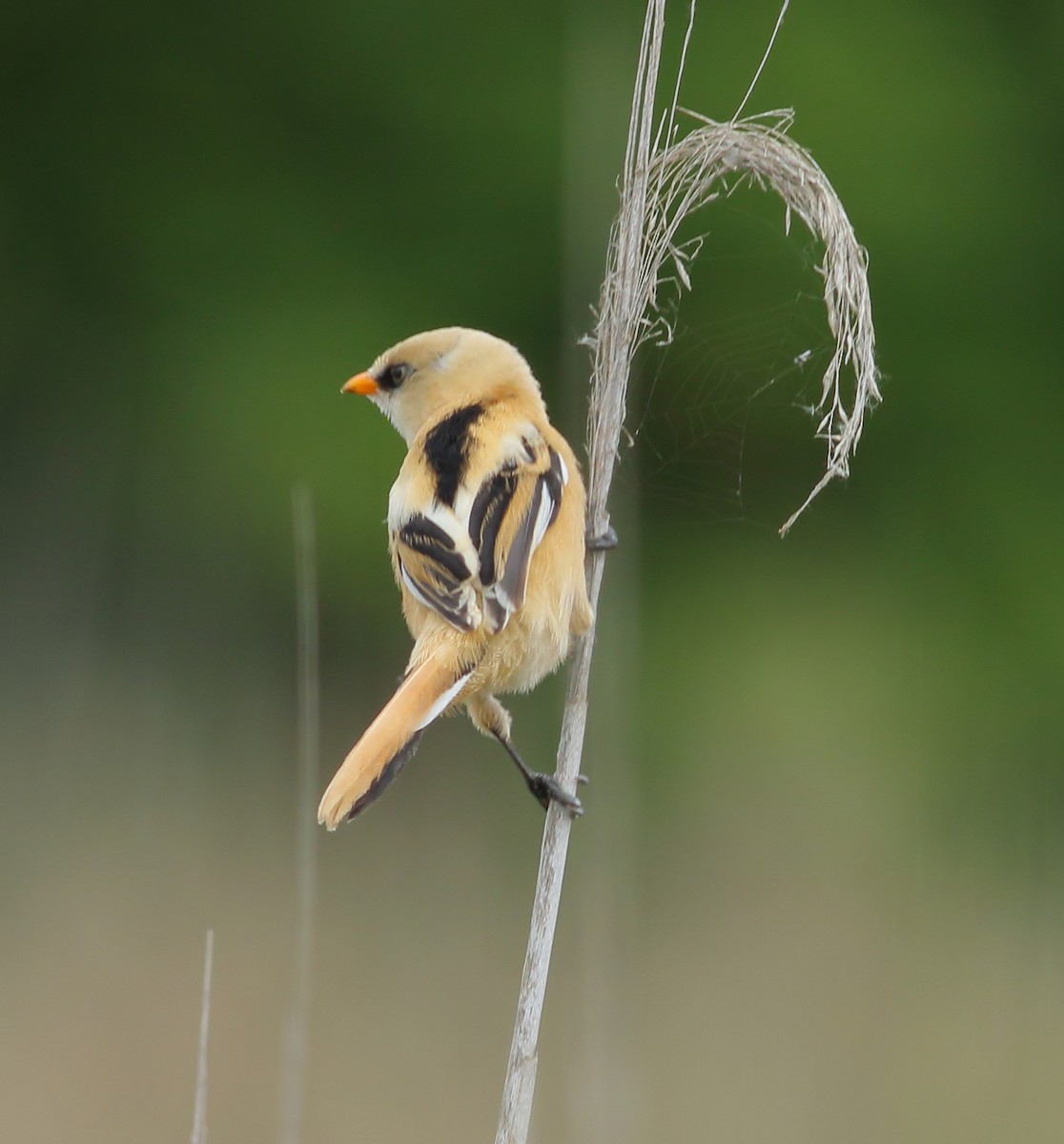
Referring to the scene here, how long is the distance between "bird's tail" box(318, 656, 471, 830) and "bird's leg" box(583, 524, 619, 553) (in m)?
0.40

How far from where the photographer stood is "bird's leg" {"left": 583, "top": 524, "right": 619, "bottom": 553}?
2971 millimetres

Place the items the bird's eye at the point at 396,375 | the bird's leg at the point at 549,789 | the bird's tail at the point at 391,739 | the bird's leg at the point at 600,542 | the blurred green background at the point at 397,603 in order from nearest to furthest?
the bird's tail at the point at 391,739 < the bird's leg at the point at 549,789 < the bird's leg at the point at 600,542 < the bird's eye at the point at 396,375 < the blurred green background at the point at 397,603

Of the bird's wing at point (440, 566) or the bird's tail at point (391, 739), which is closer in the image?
the bird's tail at point (391, 739)

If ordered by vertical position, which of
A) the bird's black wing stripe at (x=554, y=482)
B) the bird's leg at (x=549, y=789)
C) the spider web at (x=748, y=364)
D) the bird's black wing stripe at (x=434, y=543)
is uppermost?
the spider web at (x=748, y=364)

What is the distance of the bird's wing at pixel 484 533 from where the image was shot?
2.85 metres

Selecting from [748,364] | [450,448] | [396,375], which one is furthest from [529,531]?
[748,364]

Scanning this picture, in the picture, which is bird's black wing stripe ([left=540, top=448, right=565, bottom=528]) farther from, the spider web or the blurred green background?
the spider web

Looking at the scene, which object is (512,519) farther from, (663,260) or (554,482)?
(663,260)

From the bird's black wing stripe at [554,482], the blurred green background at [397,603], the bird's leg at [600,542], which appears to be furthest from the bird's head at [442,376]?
the blurred green background at [397,603]

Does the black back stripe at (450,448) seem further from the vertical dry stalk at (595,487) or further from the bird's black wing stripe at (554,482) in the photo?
the vertical dry stalk at (595,487)

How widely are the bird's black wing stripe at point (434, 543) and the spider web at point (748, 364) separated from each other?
376cm

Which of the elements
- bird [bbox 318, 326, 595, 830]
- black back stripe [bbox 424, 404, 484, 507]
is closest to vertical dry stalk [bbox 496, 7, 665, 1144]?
bird [bbox 318, 326, 595, 830]

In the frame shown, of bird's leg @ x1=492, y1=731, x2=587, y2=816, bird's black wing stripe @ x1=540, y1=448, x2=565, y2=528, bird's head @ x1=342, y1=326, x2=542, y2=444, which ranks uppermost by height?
bird's head @ x1=342, y1=326, x2=542, y2=444

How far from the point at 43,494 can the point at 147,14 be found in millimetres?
2948
